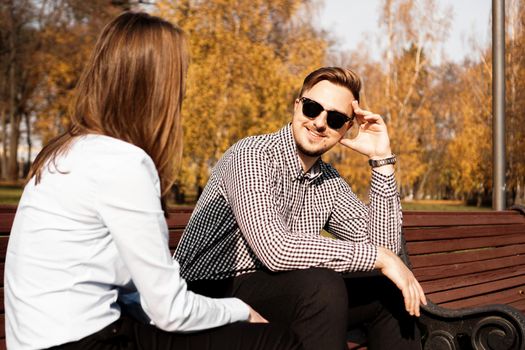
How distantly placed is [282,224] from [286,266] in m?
0.15

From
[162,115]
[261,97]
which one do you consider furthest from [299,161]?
[261,97]

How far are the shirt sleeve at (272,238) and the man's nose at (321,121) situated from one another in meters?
0.43

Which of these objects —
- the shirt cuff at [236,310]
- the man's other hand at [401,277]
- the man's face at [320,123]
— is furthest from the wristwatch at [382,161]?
the shirt cuff at [236,310]

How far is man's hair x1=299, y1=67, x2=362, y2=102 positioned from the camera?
2.92 meters

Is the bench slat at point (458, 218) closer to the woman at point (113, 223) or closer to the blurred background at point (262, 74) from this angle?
the woman at point (113, 223)

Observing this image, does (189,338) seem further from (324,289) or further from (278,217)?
(278,217)

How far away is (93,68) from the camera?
69.9 inches

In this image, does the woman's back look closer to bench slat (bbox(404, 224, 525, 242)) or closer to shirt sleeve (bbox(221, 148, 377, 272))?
shirt sleeve (bbox(221, 148, 377, 272))

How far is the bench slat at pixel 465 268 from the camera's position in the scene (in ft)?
13.5

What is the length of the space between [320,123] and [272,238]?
0.72 meters

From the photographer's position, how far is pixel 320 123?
2.88 meters

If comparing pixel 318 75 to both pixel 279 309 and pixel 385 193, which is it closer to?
pixel 385 193

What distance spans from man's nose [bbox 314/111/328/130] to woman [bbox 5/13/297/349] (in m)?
1.15

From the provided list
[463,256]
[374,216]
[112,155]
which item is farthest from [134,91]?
[463,256]
